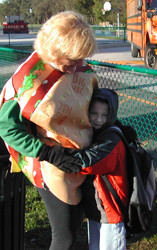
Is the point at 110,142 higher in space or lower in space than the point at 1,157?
higher

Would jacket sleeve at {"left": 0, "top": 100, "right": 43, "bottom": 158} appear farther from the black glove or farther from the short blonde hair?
the short blonde hair

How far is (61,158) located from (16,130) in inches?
10.7

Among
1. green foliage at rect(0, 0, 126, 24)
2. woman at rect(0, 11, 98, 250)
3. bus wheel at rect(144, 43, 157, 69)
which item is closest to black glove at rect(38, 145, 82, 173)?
woman at rect(0, 11, 98, 250)

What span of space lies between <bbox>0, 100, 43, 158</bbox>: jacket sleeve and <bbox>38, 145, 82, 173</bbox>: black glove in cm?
4

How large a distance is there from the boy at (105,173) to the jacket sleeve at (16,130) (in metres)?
0.26

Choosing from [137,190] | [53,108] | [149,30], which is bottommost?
[137,190]

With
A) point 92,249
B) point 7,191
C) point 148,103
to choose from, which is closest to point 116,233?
point 92,249

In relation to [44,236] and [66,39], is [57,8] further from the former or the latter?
[66,39]

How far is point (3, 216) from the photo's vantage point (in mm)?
1977

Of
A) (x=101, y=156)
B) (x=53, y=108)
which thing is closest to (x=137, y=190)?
(x=101, y=156)

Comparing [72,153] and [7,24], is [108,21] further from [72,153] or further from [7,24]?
[72,153]

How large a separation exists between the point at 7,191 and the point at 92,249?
68 cm

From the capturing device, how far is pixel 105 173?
5.79 feet

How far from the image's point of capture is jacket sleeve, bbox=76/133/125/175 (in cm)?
166
